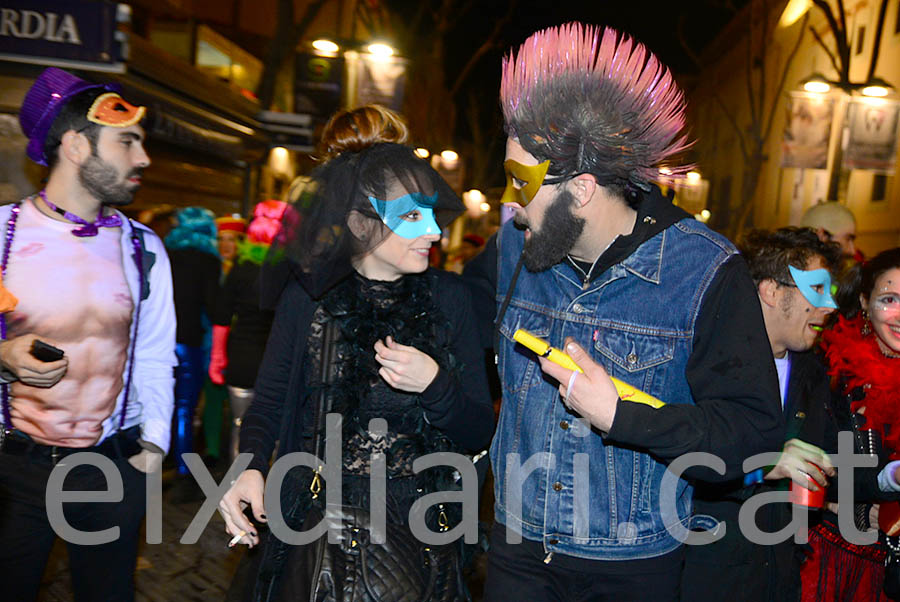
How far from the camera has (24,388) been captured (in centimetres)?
271

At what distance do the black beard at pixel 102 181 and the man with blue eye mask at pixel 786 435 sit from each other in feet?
8.31

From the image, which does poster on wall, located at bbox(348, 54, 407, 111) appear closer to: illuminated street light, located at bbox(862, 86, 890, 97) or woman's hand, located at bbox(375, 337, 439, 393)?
illuminated street light, located at bbox(862, 86, 890, 97)

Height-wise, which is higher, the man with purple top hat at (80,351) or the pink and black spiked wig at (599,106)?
the pink and black spiked wig at (599,106)

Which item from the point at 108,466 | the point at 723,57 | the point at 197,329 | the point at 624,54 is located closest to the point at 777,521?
the point at 624,54

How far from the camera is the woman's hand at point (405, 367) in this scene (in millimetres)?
2264

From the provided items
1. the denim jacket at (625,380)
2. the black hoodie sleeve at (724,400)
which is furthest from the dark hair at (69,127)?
the black hoodie sleeve at (724,400)

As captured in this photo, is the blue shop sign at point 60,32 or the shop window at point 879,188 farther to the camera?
the shop window at point 879,188

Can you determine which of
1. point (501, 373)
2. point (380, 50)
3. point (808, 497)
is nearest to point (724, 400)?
point (501, 373)

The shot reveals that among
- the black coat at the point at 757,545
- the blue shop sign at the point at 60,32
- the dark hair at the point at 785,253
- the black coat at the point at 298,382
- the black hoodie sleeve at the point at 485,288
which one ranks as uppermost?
the blue shop sign at the point at 60,32

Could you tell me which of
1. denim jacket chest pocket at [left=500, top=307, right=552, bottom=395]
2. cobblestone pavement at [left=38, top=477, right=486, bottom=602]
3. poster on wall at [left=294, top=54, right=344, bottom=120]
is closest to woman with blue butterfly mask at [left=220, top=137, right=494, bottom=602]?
denim jacket chest pocket at [left=500, top=307, right=552, bottom=395]

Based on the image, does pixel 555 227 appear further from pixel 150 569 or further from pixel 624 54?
pixel 150 569

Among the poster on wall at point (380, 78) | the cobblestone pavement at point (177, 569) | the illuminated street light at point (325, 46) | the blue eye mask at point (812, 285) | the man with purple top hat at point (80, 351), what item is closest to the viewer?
the man with purple top hat at point (80, 351)

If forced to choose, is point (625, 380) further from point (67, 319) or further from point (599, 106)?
point (67, 319)

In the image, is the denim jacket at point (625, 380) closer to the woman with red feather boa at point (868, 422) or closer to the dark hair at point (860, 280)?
the woman with red feather boa at point (868, 422)
